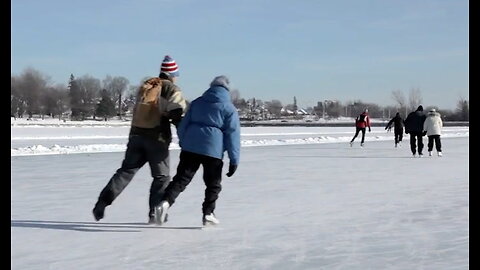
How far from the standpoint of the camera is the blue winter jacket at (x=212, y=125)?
14.4ft

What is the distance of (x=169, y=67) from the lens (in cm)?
472

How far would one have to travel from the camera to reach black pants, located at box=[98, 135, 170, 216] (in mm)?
4582

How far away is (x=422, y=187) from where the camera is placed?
24.6ft

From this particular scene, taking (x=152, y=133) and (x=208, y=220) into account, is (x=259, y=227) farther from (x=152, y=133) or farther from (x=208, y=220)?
(x=152, y=133)

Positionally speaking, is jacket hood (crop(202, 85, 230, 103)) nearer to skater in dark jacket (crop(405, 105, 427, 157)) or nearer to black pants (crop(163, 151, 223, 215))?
black pants (crop(163, 151, 223, 215))

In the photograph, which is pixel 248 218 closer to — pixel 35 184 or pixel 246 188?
pixel 246 188

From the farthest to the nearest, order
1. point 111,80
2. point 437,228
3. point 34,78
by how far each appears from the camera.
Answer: point 111,80 < point 34,78 < point 437,228

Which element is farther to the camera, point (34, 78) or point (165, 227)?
point (34, 78)

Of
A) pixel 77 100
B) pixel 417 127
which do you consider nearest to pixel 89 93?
pixel 77 100

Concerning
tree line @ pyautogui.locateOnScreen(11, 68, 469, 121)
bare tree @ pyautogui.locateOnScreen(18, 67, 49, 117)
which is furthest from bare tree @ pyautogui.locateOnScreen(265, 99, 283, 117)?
bare tree @ pyautogui.locateOnScreen(18, 67, 49, 117)

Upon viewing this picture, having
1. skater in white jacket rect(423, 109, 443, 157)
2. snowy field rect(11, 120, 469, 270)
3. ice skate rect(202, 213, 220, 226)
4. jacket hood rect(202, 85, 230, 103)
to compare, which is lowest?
snowy field rect(11, 120, 469, 270)

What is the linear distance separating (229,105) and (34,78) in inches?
3896
